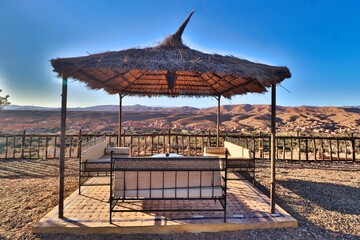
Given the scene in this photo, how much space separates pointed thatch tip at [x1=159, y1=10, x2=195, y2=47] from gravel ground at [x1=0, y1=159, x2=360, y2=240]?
3.15 metres

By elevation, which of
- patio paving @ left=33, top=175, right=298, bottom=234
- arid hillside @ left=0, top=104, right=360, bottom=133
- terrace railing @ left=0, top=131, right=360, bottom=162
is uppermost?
arid hillside @ left=0, top=104, right=360, bottom=133

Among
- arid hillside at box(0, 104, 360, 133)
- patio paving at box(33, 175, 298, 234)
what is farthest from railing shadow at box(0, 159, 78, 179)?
arid hillside at box(0, 104, 360, 133)

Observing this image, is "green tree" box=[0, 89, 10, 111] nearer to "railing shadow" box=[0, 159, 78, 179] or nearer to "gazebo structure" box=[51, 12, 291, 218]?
"railing shadow" box=[0, 159, 78, 179]

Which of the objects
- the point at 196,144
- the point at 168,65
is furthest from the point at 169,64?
the point at 196,144

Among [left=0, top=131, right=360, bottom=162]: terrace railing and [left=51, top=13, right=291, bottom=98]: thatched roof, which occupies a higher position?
[left=51, top=13, right=291, bottom=98]: thatched roof

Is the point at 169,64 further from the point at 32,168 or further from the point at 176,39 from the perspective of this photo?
the point at 32,168

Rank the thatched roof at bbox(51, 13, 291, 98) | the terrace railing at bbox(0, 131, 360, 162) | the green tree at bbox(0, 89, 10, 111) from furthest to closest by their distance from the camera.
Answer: the green tree at bbox(0, 89, 10, 111)
the terrace railing at bbox(0, 131, 360, 162)
the thatched roof at bbox(51, 13, 291, 98)

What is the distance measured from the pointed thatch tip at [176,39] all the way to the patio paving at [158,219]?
284cm

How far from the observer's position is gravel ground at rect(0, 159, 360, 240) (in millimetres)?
2689

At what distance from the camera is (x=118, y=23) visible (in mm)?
7512

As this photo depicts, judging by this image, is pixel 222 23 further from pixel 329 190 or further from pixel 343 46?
pixel 343 46

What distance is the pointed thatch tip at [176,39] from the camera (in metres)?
3.91

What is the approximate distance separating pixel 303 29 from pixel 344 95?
34.2 m

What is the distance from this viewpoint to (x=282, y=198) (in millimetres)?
4090
